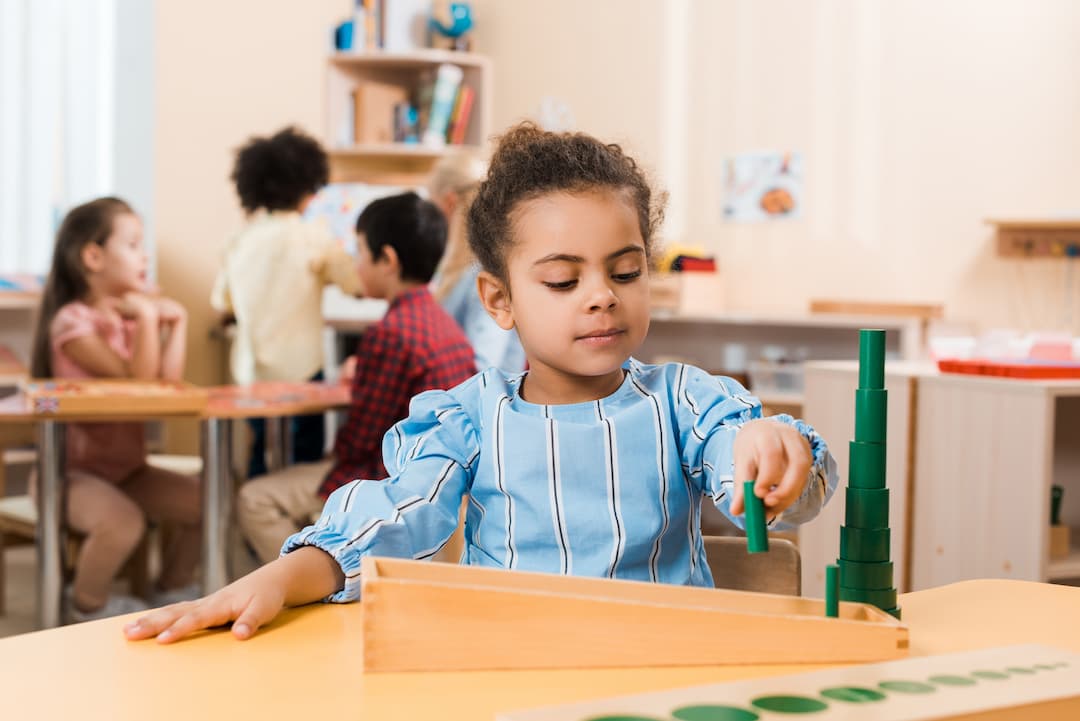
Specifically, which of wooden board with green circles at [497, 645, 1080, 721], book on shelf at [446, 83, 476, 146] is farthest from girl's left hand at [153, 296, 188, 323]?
wooden board with green circles at [497, 645, 1080, 721]

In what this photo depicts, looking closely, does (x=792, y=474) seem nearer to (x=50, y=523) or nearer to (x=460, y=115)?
(x=50, y=523)

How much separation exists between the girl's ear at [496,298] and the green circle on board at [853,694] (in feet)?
1.92

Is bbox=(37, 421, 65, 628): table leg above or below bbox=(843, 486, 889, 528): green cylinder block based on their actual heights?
below

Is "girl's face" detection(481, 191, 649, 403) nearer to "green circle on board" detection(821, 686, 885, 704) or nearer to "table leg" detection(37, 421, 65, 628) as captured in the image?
"green circle on board" detection(821, 686, 885, 704)

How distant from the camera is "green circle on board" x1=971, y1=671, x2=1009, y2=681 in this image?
77 centimetres

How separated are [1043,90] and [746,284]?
1.26 m

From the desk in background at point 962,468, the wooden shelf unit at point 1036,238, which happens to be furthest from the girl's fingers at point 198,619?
the wooden shelf unit at point 1036,238

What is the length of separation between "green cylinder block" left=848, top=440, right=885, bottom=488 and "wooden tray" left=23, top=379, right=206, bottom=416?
206 centimetres

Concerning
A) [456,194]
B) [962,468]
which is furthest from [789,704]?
[456,194]

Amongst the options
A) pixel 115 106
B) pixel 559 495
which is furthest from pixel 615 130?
pixel 559 495

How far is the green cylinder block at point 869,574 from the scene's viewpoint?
930mm

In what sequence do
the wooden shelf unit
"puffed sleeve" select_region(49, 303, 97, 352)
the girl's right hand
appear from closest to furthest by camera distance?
"puffed sleeve" select_region(49, 303, 97, 352) < the girl's right hand < the wooden shelf unit

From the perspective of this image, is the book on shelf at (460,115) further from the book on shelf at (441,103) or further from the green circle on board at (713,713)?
the green circle on board at (713,713)

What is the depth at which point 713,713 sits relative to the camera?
697mm
